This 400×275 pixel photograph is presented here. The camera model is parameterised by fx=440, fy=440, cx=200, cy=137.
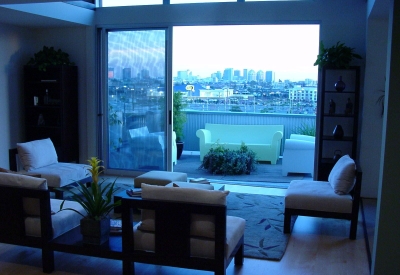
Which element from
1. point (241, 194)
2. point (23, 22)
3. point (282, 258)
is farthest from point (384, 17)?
point (23, 22)

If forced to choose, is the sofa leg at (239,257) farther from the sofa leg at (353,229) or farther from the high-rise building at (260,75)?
the high-rise building at (260,75)

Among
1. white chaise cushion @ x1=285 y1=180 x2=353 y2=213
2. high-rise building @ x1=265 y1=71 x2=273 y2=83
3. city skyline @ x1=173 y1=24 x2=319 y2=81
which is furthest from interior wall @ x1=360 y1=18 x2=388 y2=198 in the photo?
high-rise building @ x1=265 y1=71 x2=273 y2=83

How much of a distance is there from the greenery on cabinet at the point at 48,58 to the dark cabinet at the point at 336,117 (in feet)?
13.4

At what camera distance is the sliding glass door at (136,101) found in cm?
715

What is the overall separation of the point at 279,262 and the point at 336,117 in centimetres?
304

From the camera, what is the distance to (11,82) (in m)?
7.12

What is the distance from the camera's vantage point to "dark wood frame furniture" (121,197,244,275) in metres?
3.23

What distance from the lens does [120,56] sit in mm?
7316

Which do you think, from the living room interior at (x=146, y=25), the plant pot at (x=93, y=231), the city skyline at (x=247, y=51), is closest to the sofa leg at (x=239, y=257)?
the plant pot at (x=93, y=231)

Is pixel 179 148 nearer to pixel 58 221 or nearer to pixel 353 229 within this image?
pixel 353 229

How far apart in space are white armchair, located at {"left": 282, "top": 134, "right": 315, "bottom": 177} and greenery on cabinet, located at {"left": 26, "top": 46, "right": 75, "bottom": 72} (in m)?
4.02

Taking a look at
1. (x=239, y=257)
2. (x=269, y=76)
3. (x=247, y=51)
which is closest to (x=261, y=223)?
(x=239, y=257)

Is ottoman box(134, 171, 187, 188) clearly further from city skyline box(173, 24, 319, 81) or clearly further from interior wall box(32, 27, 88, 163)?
city skyline box(173, 24, 319, 81)

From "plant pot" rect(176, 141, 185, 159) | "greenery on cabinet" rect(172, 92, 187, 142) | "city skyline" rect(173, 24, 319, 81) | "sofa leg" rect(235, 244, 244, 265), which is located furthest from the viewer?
"plant pot" rect(176, 141, 185, 159)
